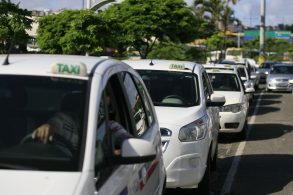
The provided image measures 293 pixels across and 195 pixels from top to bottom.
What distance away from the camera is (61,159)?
10.3 ft

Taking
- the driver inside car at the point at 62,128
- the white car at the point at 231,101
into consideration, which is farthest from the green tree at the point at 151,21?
the driver inside car at the point at 62,128

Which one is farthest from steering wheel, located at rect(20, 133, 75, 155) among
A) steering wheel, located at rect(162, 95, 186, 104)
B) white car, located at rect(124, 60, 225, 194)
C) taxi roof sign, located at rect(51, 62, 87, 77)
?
steering wheel, located at rect(162, 95, 186, 104)

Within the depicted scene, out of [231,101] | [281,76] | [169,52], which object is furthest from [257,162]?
[281,76]

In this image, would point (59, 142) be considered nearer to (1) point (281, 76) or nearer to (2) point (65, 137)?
(2) point (65, 137)

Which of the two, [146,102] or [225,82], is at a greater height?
[146,102]

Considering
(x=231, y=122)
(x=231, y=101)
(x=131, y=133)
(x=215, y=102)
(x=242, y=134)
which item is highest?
(x=131, y=133)

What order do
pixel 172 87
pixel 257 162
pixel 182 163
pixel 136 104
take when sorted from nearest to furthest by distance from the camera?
pixel 136 104 → pixel 182 163 → pixel 172 87 → pixel 257 162

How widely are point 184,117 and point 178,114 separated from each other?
0.13 m

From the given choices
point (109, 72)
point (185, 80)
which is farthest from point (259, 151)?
point (109, 72)

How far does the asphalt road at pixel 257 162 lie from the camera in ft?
25.8

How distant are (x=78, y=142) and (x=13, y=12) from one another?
826cm

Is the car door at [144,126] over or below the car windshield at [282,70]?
over

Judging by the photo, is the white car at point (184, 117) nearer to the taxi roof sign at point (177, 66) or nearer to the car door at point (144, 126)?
the taxi roof sign at point (177, 66)

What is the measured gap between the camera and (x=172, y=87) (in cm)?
816
